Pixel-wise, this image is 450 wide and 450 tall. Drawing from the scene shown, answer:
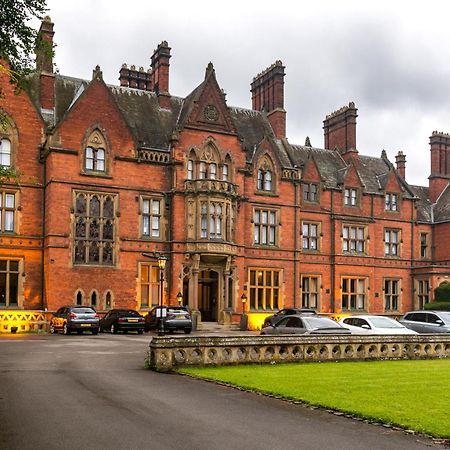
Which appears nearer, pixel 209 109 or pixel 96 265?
pixel 96 265

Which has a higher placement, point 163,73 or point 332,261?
point 163,73

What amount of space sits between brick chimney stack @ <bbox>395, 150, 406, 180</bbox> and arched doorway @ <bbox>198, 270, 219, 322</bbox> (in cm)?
2098

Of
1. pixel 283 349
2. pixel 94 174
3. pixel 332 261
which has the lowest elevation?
pixel 283 349

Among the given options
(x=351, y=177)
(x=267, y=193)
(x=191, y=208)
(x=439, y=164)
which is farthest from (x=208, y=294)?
(x=439, y=164)

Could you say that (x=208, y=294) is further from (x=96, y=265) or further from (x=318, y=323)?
(x=318, y=323)

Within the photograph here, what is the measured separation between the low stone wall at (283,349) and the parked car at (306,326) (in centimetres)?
136

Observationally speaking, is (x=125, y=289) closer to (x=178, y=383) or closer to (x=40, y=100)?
(x=40, y=100)

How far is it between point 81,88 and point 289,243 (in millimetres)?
17031

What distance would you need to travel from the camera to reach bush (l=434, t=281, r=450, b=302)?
47969 mm

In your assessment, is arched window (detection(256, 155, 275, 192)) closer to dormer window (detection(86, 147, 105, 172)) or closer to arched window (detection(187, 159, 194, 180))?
arched window (detection(187, 159, 194, 180))

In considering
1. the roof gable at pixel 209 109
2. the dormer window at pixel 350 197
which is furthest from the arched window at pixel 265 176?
the dormer window at pixel 350 197

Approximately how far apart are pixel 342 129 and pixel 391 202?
6.93 metres

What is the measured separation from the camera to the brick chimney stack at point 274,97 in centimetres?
4884

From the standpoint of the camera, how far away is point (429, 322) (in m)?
29.3
